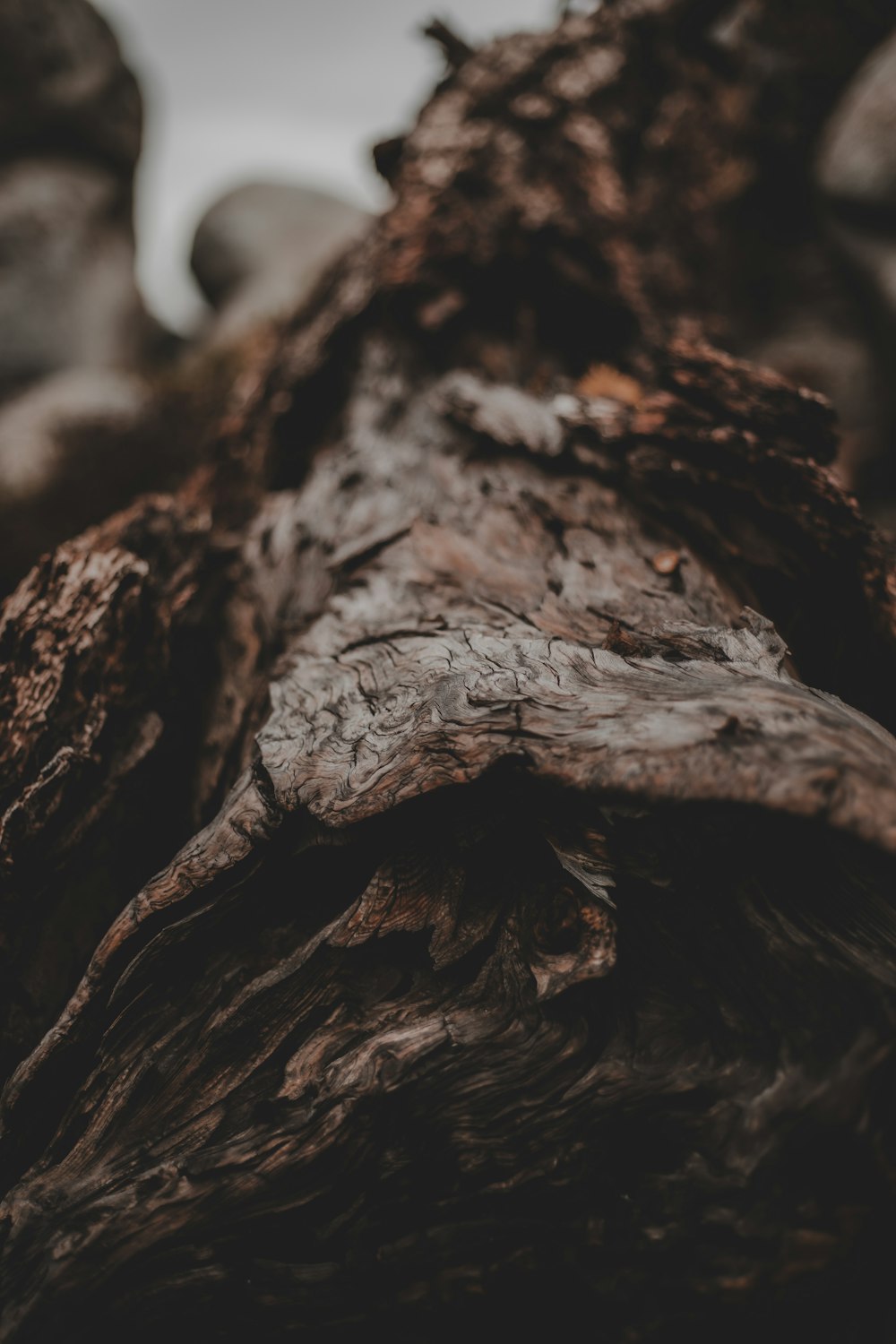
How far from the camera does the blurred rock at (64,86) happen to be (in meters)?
5.84

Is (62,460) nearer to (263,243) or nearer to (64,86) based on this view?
(64,86)

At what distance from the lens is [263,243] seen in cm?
877

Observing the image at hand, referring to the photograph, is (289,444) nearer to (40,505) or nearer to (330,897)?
(40,505)

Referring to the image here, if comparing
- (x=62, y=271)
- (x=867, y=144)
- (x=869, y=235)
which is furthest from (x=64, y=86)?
(x=869, y=235)

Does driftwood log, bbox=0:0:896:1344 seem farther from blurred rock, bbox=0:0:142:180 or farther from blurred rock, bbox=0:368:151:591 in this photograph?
blurred rock, bbox=0:0:142:180

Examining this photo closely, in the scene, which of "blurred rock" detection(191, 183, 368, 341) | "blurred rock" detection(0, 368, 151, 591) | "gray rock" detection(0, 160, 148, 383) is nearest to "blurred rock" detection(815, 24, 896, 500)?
"blurred rock" detection(191, 183, 368, 341)

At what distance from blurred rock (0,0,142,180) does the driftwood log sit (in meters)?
5.15

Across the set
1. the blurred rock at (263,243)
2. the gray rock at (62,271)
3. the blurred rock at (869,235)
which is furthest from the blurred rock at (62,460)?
the blurred rock at (869,235)

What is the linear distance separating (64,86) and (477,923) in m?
7.64

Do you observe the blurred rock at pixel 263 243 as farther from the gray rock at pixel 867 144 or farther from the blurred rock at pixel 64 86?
the gray rock at pixel 867 144

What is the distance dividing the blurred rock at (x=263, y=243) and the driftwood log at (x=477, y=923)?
6.14 m

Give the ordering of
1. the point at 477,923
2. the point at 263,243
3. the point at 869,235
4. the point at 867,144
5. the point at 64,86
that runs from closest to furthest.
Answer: the point at 477,923
the point at 867,144
the point at 869,235
the point at 64,86
the point at 263,243

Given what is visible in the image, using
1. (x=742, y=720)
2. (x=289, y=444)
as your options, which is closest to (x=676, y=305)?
(x=289, y=444)

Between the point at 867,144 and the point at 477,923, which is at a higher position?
the point at 867,144
